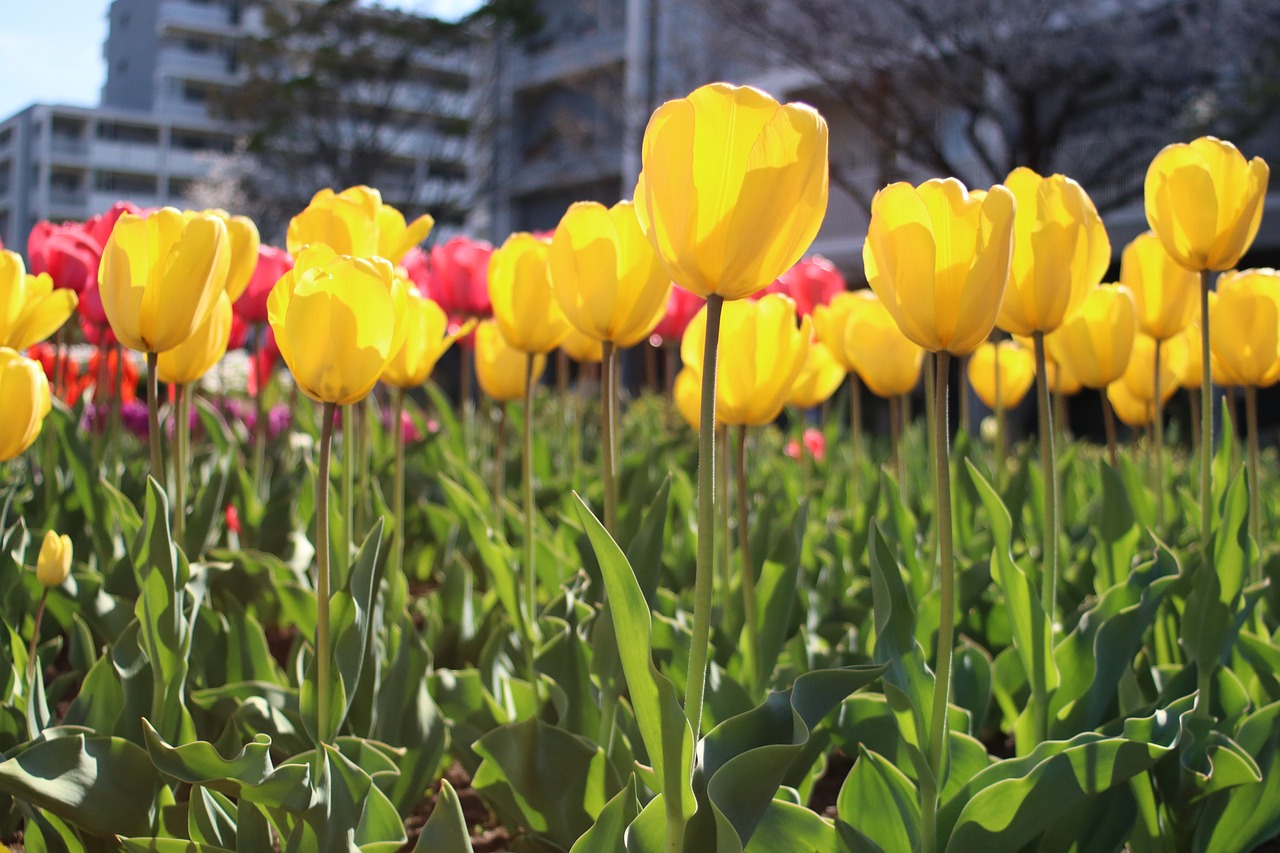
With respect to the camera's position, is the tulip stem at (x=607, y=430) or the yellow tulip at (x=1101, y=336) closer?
the tulip stem at (x=607, y=430)

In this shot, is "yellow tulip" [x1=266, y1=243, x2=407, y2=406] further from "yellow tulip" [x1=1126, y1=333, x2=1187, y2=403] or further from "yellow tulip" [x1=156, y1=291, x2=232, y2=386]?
"yellow tulip" [x1=1126, y1=333, x2=1187, y2=403]

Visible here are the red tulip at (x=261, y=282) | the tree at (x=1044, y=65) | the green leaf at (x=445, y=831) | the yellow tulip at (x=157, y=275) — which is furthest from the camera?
the tree at (x=1044, y=65)

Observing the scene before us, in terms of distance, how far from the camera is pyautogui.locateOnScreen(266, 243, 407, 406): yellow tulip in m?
0.88

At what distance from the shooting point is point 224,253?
3.36 ft

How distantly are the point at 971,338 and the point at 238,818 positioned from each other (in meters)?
0.75

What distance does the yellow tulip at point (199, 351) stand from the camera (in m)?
1.21

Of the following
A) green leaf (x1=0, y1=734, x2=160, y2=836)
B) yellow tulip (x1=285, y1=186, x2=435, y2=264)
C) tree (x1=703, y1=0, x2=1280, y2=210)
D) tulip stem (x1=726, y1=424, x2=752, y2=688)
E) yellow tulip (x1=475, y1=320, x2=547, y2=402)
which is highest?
tree (x1=703, y1=0, x2=1280, y2=210)

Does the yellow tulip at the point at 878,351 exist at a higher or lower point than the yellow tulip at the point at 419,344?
higher

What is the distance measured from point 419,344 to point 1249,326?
105 centimetres

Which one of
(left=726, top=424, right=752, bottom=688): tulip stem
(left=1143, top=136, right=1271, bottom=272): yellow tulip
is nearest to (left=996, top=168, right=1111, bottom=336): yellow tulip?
(left=1143, top=136, right=1271, bottom=272): yellow tulip

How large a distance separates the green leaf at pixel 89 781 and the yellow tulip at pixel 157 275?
358 millimetres

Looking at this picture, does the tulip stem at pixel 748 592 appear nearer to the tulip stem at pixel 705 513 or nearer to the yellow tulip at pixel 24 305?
the tulip stem at pixel 705 513

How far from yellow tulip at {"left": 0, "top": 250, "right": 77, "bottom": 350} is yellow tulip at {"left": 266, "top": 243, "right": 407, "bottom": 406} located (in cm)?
44

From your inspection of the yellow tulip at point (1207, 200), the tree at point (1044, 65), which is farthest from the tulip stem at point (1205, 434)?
the tree at point (1044, 65)
